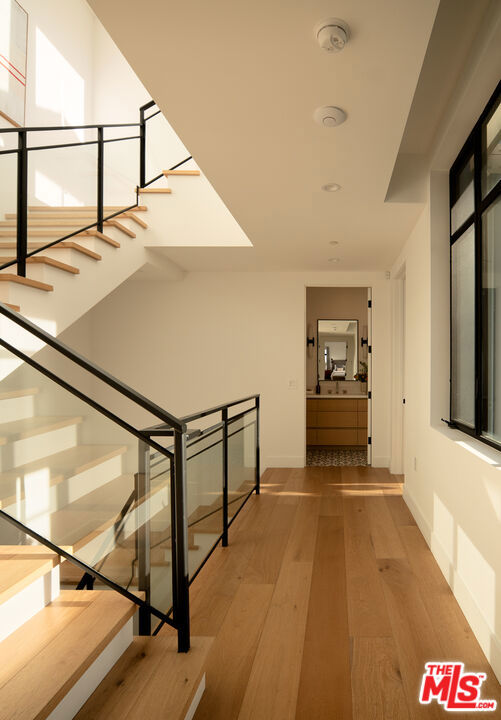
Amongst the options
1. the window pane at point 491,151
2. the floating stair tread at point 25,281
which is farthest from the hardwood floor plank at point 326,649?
the floating stair tread at point 25,281

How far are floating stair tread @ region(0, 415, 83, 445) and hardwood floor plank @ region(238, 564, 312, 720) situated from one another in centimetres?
125

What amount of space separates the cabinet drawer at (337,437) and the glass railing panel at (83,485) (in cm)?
600

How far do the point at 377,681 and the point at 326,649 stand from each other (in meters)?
0.30

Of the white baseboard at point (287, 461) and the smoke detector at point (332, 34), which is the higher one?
the smoke detector at point (332, 34)

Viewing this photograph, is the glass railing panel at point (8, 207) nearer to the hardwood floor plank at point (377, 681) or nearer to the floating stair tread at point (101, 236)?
the floating stair tread at point (101, 236)

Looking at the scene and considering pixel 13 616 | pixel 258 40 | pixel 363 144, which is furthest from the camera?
pixel 363 144

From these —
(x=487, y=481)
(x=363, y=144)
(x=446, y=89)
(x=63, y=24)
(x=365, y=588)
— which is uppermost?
(x=63, y=24)

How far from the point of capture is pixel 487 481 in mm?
2322

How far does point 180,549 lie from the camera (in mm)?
1989

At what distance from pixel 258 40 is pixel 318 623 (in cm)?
259

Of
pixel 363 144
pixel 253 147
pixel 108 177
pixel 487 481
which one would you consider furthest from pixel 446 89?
pixel 108 177

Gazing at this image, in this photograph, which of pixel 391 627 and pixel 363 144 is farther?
pixel 363 144

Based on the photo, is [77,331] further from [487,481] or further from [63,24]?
[487,481]

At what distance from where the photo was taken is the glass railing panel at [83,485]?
6.44ft
